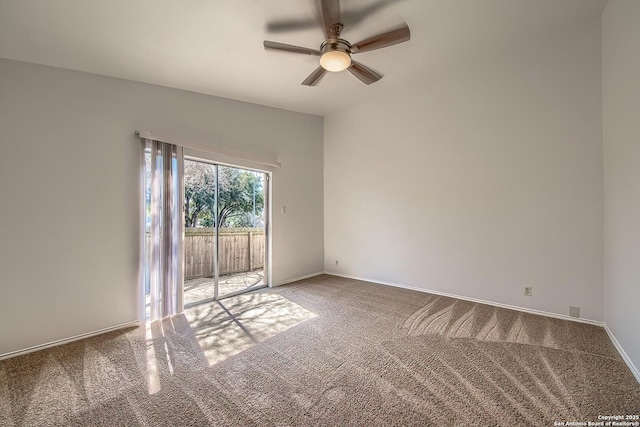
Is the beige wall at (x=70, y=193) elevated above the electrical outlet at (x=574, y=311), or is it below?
above

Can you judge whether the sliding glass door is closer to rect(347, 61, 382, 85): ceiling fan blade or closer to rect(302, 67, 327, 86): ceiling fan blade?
rect(302, 67, 327, 86): ceiling fan blade

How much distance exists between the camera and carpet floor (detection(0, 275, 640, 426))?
1.68 metres

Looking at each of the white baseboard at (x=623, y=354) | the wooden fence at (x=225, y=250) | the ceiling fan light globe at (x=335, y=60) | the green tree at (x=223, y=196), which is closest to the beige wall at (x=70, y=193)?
the green tree at (x=223, y=196)

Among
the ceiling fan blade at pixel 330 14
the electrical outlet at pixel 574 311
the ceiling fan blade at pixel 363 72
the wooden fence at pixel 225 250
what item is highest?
the ceiling fan blade at pixel 330 14

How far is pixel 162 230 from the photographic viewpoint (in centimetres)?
→ 324

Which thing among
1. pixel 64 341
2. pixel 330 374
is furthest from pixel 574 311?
pixel 64 341

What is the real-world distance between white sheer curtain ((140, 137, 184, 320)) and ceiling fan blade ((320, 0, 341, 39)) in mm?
2317

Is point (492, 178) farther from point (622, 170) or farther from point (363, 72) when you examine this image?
point (363, 72)

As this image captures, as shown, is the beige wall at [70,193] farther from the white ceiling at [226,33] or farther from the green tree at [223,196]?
the green tree at [223,196]

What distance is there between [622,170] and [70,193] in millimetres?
5172

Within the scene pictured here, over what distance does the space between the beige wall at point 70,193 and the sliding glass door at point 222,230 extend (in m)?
0.64

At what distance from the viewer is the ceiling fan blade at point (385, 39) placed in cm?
227

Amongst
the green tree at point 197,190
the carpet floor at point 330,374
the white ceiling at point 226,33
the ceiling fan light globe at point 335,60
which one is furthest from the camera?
the green tree at point 197,190

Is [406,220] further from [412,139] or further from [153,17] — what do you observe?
[153,17]
